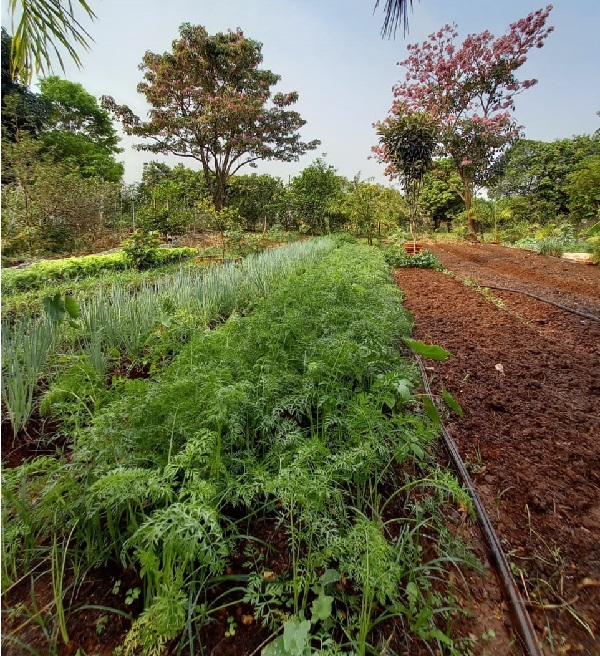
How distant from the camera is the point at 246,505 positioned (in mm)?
1030

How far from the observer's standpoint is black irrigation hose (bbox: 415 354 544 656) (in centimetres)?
93

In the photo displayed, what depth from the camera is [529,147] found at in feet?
79.0

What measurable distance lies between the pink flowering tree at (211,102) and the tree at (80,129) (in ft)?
19.5

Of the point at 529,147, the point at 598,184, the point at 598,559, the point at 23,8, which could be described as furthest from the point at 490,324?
the point at 529,147

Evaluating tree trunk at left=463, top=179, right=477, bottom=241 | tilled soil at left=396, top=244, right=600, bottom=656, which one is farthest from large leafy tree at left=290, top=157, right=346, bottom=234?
tilled soil at left=396, top=244, right=600, bottom=656

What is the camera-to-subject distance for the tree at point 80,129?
19.7 metres

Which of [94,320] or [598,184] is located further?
[598,184]

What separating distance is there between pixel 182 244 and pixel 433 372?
37.4ft

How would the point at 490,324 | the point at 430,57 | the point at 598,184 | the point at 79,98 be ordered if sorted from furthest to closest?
the point at 79,98 < the point at 430,57 < the point at 598,184 < the point at 490,324

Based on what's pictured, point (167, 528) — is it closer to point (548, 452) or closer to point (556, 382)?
point (548, 452)

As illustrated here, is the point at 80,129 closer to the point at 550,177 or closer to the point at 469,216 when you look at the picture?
the point at 469,216

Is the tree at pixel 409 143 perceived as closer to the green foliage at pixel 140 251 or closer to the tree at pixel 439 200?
the green foliage at pixel 140 251

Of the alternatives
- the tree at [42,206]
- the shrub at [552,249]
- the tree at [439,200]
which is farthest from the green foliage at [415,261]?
the tree at [439,200]

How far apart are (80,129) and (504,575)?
3118 centimetres
